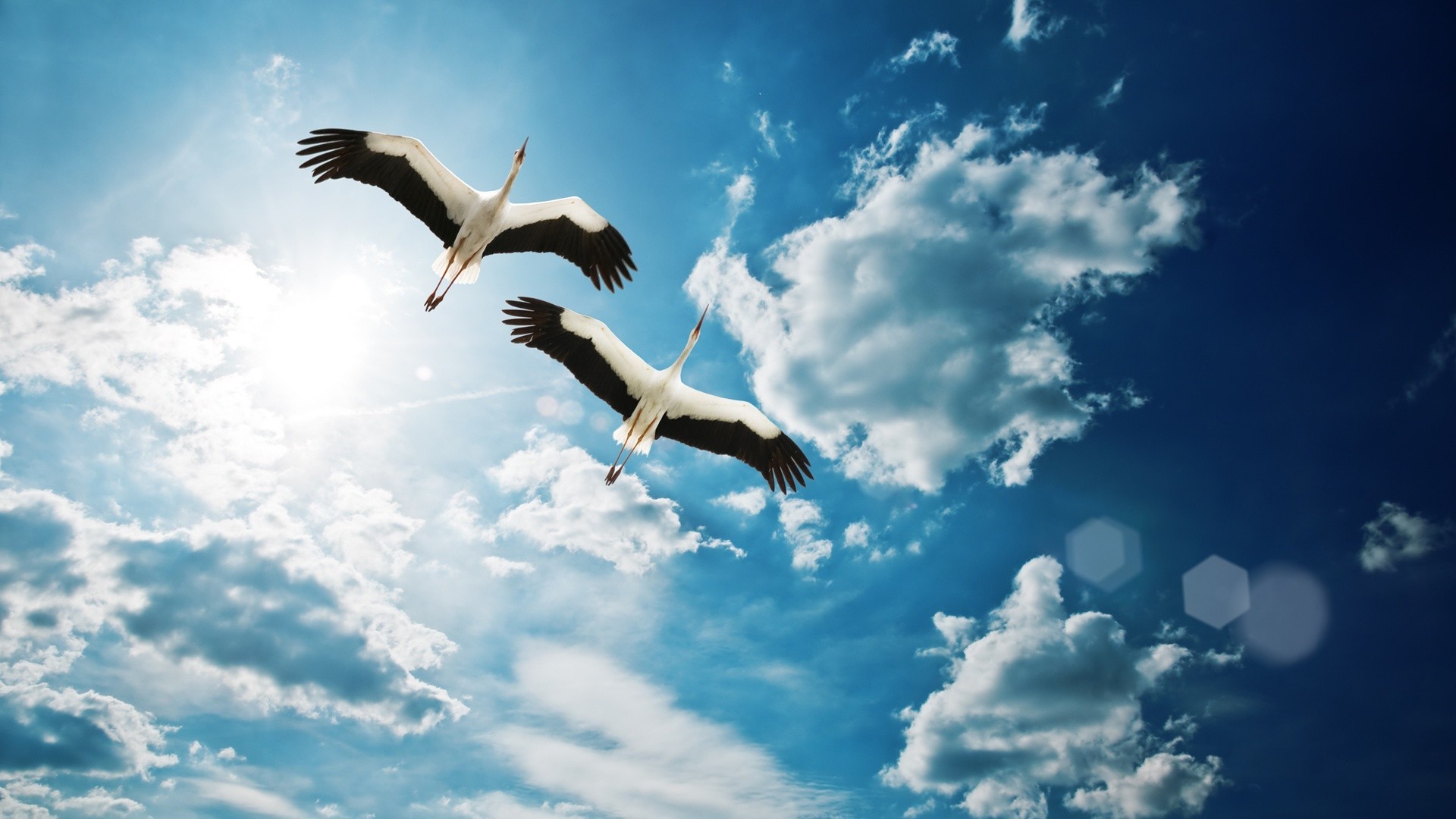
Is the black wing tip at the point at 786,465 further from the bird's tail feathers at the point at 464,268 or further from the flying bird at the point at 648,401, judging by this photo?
the bird's tail feathers at the point at 464,268

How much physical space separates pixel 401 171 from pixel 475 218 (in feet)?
6.16

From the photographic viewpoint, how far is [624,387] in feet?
61.8

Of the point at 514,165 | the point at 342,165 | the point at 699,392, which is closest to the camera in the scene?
the point at 342,165

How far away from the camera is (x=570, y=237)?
18.0 m

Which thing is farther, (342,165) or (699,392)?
(699,392)

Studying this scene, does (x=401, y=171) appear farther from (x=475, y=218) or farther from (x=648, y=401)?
(x=648, y=401)

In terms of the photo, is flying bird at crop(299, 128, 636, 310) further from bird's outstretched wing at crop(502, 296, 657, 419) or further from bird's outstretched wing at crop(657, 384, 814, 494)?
bird's outstretched wing at crop(657, 384, 814, 494)

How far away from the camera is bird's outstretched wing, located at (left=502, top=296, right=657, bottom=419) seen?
17375mm

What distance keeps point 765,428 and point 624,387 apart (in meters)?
3.60

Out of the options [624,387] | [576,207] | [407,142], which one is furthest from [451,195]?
[624,387]

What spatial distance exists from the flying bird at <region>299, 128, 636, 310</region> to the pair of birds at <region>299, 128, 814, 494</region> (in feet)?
0.06

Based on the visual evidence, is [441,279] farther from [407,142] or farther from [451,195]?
[407,142]

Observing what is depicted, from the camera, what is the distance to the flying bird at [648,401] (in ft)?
58.0

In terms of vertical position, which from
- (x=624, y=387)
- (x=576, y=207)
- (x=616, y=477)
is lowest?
(x=616, y=477)
